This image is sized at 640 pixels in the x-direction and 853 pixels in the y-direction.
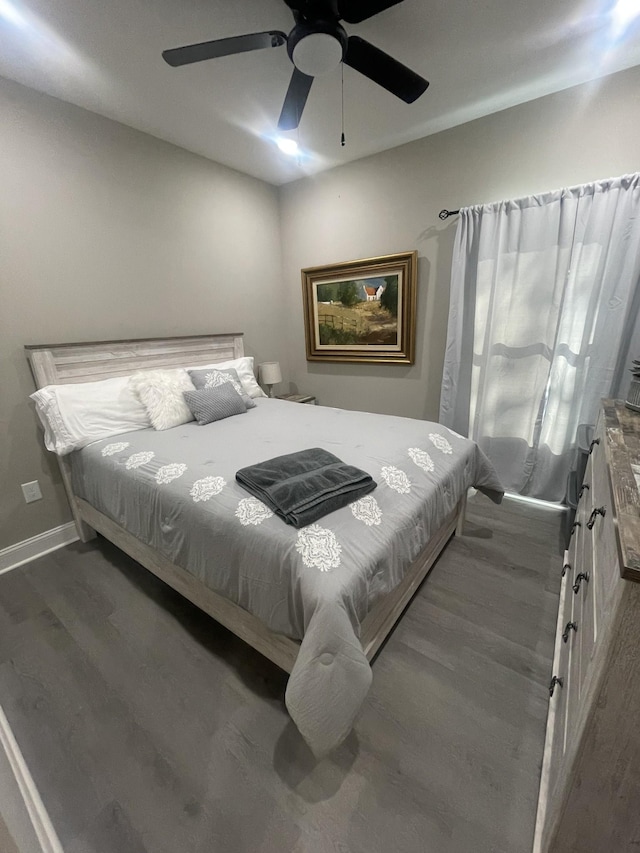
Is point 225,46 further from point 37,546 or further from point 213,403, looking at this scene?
point 37,546

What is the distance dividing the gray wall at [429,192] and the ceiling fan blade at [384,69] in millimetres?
1057

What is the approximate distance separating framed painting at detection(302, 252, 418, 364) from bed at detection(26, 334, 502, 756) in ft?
3.59

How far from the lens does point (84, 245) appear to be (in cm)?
225

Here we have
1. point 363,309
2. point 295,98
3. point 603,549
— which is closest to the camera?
point 603,549

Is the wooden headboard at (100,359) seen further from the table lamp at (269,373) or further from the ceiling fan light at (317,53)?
the ceiling fan light at (317,53)

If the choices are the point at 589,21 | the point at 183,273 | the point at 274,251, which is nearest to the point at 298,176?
the point at 274,251

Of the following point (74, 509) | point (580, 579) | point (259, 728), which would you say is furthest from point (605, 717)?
point (74, 509)

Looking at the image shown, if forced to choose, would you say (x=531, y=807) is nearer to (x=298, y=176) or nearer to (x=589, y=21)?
(x=589, y=21)

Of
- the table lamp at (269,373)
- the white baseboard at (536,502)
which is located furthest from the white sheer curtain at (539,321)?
the table lamp at (269,373)

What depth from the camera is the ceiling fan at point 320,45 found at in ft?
4.25

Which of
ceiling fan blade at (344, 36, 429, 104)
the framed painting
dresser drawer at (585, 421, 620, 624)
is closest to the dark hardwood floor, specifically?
dresser drawer at (585, 421, 620, 624)

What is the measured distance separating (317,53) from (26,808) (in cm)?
281

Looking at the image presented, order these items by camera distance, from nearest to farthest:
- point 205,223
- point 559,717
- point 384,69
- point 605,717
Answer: point 605,717
point 559,717
point 384,69
point 205,223

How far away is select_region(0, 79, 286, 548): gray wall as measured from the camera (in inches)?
78.4
